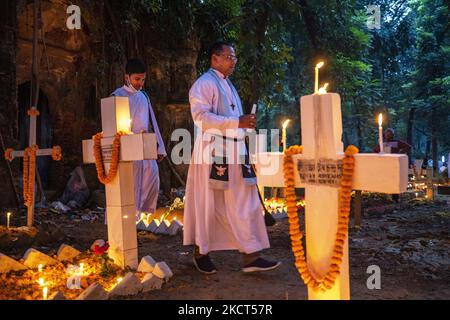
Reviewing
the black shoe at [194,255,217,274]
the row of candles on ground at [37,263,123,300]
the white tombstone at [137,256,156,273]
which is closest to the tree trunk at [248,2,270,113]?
the black shoe at [194,255,217,274]

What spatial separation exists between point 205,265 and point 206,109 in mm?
1533

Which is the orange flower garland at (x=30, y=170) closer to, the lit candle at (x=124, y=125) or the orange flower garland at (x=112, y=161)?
the orange flower garland at (x=112, y=161)

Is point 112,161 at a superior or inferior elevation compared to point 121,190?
superior

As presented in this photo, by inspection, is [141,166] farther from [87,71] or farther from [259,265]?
[87,71]

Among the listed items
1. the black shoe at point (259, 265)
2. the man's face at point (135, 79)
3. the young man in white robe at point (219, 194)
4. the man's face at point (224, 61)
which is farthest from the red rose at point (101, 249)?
the man's face at point (135, 79)

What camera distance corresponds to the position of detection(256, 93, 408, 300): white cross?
244 cm

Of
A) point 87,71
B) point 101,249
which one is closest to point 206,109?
point 101,249

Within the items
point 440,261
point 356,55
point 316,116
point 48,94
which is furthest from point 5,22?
point 356,55

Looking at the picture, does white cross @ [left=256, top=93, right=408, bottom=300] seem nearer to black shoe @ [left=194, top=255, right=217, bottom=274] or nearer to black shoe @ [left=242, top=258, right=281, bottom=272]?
→ black shoe @ [left=242, top=258, right=281, bottom=272]

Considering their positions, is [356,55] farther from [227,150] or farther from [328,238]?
[328,238]

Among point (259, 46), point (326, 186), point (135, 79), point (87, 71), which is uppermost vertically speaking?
point (259, 46)

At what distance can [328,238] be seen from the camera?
2584 millimetres

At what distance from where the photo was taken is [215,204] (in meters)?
4.41

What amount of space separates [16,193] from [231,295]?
19.1ft
